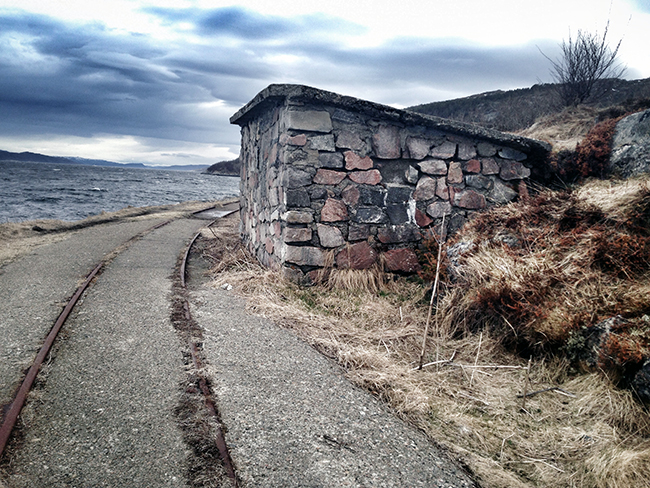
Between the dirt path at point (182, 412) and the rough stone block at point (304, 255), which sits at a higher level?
the rough stone block at point (304, 255)

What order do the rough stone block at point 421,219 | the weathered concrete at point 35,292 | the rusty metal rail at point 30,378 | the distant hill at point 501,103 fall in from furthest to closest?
1. the distant hill at point 501,103
2. the rough stone block at point 421,219
3. the weathered concrete at point 35,292
4. the rusty metal rail at point 30,378

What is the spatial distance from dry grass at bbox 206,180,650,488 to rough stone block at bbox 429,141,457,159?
118 cm

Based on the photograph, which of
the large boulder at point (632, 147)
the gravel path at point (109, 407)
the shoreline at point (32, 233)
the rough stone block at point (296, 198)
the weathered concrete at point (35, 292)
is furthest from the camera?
the shoreline at point (32, 233)

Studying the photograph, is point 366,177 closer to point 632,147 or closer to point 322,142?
point 322,142

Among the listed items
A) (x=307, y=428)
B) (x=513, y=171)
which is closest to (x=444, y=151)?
(x=513, y=171)

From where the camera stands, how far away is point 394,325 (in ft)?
15.4

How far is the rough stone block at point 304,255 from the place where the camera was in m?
5.78

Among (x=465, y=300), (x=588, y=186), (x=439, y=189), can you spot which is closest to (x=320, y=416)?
(x=465, y=300)

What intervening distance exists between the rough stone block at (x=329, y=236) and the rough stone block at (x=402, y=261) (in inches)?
30.8

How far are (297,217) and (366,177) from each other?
1163mm

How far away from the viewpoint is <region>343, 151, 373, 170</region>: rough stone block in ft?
19.1

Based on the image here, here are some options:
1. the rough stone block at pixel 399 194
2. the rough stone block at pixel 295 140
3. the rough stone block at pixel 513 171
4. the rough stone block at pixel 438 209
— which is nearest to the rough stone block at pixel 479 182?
the rough stone block at pixel 513 171

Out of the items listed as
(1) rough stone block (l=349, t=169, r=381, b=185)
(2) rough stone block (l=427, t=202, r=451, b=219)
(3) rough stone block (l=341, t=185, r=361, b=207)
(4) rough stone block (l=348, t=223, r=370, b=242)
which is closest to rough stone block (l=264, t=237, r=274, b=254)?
(4) rough stone block (l=348, t=223, r=370, b=242)

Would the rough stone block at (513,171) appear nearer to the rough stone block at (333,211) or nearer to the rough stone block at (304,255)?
the rough stone block at (333,211)
